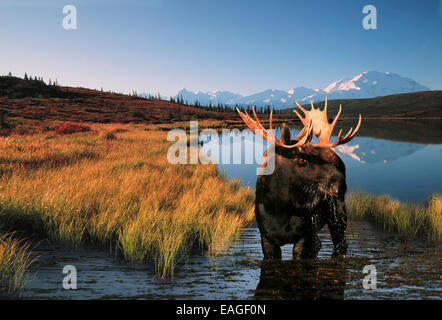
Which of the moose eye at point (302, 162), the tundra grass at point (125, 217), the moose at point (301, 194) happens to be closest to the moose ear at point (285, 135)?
the moose at point (301, 194)

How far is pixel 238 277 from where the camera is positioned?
5.19 metres

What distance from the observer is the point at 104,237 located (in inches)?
264

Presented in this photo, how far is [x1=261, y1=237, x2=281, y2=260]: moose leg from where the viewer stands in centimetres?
524

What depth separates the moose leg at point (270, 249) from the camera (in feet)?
17.2

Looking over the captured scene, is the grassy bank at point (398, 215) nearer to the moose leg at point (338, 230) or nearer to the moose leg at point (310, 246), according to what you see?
the moose leg at point (338, 230)

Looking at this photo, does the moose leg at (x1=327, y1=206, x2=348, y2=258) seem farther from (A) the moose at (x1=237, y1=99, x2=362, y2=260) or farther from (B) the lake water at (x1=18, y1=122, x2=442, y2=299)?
(B) the lake water at (x1=18, y1=122, x2=442, y2=299)

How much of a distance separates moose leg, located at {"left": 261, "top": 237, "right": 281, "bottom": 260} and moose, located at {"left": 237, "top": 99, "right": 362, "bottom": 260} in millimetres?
18

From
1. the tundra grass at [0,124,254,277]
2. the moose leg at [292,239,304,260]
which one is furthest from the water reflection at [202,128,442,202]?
the moose leg at [292,239,304,260]

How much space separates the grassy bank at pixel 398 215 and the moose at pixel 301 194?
4321mm

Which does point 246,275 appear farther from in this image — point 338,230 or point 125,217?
point 125,217

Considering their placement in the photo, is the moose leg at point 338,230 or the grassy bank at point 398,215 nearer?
the moose leg at point 338,230
